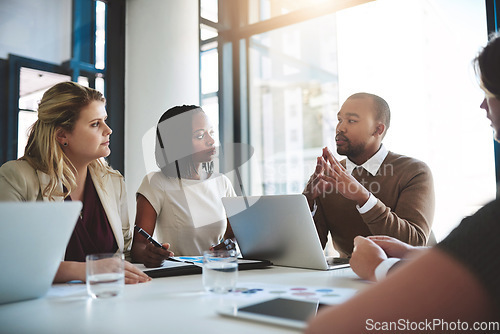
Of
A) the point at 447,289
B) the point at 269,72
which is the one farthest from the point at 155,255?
the point at 269,72

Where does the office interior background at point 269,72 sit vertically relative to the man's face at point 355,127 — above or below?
above

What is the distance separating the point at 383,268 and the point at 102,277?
71 cm

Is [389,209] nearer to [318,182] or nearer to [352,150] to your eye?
[318,182]

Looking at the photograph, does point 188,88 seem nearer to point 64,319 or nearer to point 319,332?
point 64,319

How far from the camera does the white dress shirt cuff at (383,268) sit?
Answer: 1.10 meters

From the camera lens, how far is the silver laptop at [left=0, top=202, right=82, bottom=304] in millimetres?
913

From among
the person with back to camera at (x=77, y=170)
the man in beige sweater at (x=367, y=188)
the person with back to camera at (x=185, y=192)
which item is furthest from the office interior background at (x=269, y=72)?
the person with back to camera at (x=77, y=170)

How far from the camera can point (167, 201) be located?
2.33 metres

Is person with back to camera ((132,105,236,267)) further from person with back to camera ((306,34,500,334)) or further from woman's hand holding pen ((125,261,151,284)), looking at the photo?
person with back to camera ((306,34,500,334))

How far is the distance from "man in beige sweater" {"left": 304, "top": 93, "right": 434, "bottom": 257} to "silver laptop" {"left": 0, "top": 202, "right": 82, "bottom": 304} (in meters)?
1.16

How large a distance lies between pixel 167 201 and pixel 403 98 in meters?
2.03

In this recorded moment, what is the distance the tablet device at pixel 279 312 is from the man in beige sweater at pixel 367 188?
3.29 ft

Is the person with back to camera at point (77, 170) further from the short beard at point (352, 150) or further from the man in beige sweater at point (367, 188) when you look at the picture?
the short beard at point (352, 150)

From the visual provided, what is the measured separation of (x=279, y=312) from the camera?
808 mm
